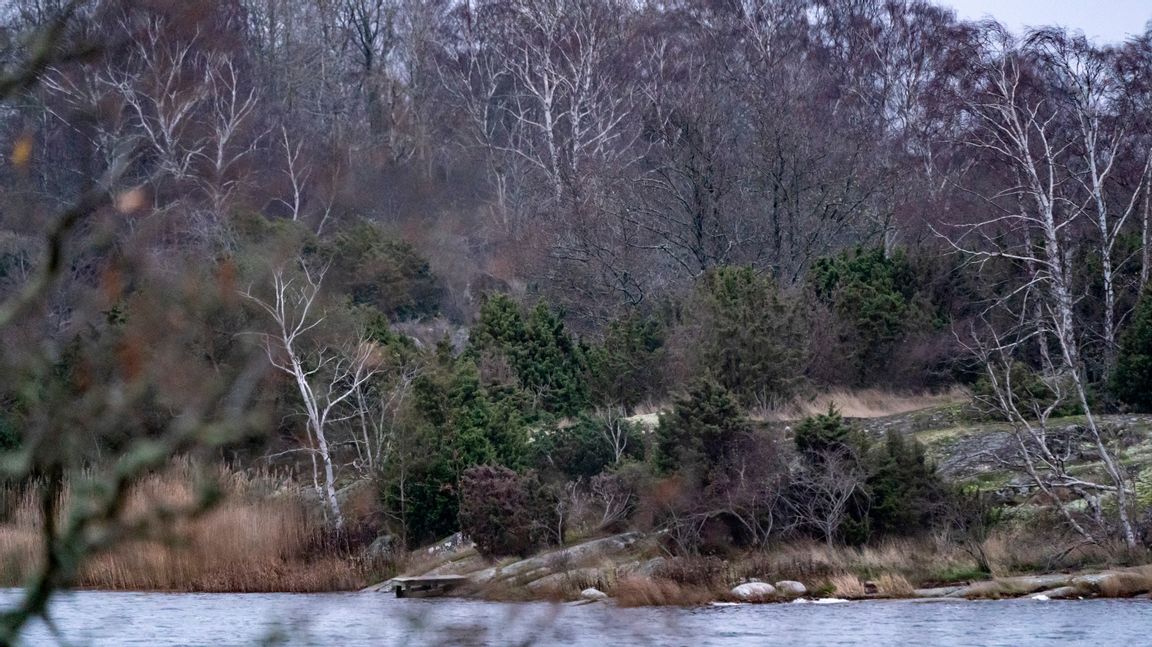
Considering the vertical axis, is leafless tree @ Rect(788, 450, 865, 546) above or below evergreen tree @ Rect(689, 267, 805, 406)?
below

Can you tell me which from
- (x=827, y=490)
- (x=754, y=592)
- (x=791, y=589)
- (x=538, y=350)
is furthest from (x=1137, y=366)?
(x=538, y=350)

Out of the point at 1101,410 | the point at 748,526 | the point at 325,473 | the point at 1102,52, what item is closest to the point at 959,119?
the point at 1102,52

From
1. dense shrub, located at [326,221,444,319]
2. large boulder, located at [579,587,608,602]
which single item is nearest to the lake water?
large boulder, located at [579,587,608,602]

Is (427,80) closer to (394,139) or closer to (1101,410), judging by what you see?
(394,139)

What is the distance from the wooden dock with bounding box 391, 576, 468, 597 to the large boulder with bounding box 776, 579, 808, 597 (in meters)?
5.85

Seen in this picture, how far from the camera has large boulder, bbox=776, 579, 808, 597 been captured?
81.8ft

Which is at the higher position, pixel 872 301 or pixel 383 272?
pixel 383 272

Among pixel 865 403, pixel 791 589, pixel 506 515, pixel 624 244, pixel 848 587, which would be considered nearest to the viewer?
pixel 848 587

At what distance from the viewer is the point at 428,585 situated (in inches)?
1051

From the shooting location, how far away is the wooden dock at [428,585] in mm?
26172

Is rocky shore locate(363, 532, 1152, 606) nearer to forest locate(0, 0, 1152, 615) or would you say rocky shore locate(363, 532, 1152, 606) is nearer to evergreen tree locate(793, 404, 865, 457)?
forest locate(0, 0, 1152, 615)

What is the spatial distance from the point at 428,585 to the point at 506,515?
259cm

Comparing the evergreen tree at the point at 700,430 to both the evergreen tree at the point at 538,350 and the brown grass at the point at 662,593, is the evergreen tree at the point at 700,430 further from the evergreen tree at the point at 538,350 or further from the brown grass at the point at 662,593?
the evergreen tree at the point at 538,350

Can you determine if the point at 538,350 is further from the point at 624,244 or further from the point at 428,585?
the point at 428,585
